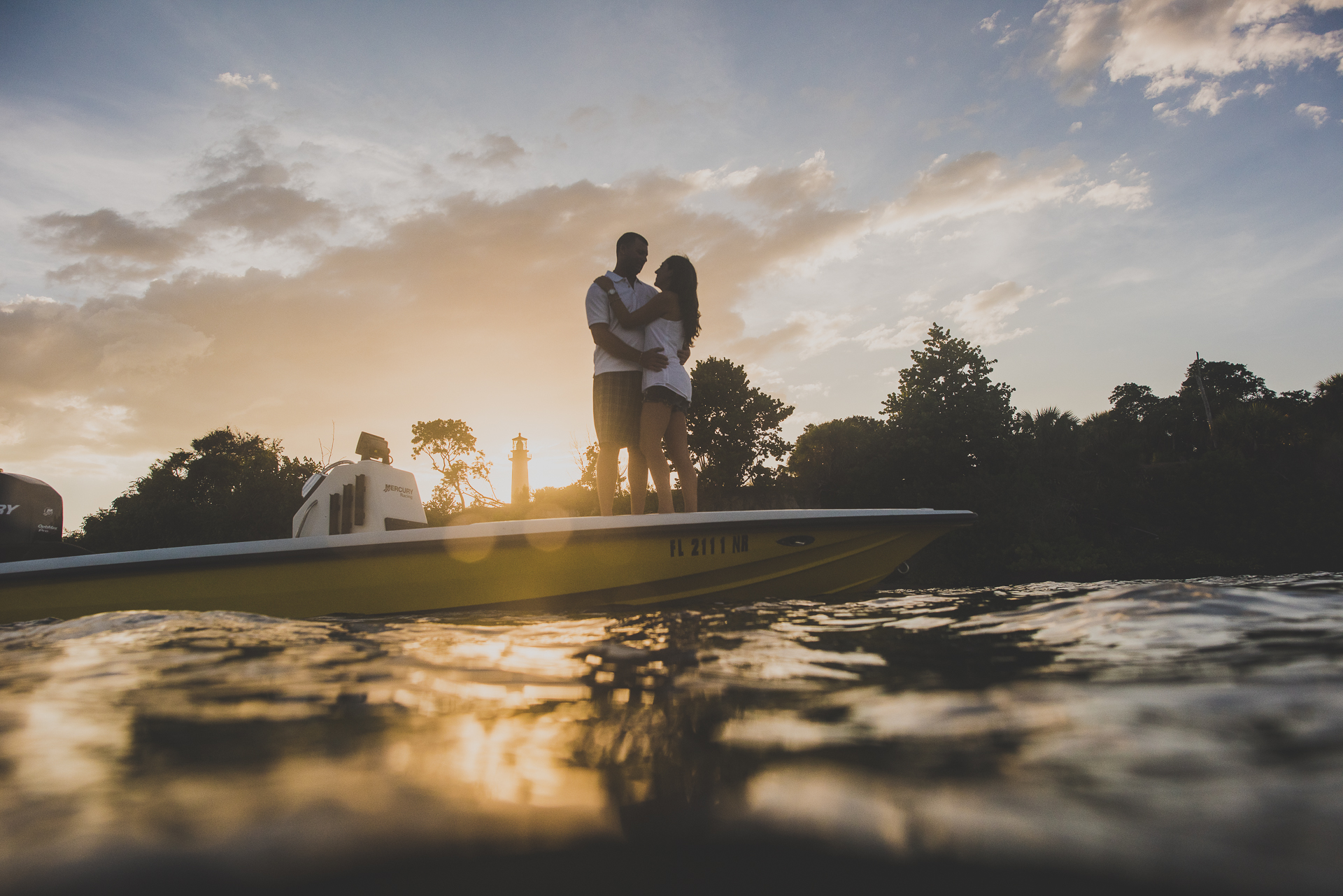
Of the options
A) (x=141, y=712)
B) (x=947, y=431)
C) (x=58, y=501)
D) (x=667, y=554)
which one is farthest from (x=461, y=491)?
(x=141, y=712)

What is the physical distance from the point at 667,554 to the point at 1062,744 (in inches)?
91.3

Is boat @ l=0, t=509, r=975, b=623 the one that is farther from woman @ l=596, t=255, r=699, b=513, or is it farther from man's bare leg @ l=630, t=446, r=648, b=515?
man's bare leg @ l=630, t=446, r=648, b=515

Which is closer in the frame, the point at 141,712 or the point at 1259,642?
the point at 141,712

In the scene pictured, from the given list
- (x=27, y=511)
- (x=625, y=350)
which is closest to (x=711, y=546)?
(x=625, y=350)

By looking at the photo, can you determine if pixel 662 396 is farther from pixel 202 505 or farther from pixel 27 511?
pixel 202 505

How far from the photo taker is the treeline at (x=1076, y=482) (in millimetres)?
18047

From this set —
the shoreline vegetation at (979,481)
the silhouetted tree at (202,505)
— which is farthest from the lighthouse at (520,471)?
the silhouetted tree at (202,505)

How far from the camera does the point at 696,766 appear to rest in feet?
2.11

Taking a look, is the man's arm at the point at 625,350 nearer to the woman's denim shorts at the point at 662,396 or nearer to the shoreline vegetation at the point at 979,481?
the woman's denim shorts at the point at 662,396

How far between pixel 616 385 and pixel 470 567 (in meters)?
1.30

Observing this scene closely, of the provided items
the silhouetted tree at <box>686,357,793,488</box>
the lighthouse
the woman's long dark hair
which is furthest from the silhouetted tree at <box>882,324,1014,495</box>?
the woman's long dark hair

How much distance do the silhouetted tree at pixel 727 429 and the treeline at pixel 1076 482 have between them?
7.60ft

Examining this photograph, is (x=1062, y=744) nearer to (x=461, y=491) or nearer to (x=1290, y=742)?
(x=1290, y=742)

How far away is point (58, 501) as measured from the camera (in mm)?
4840
